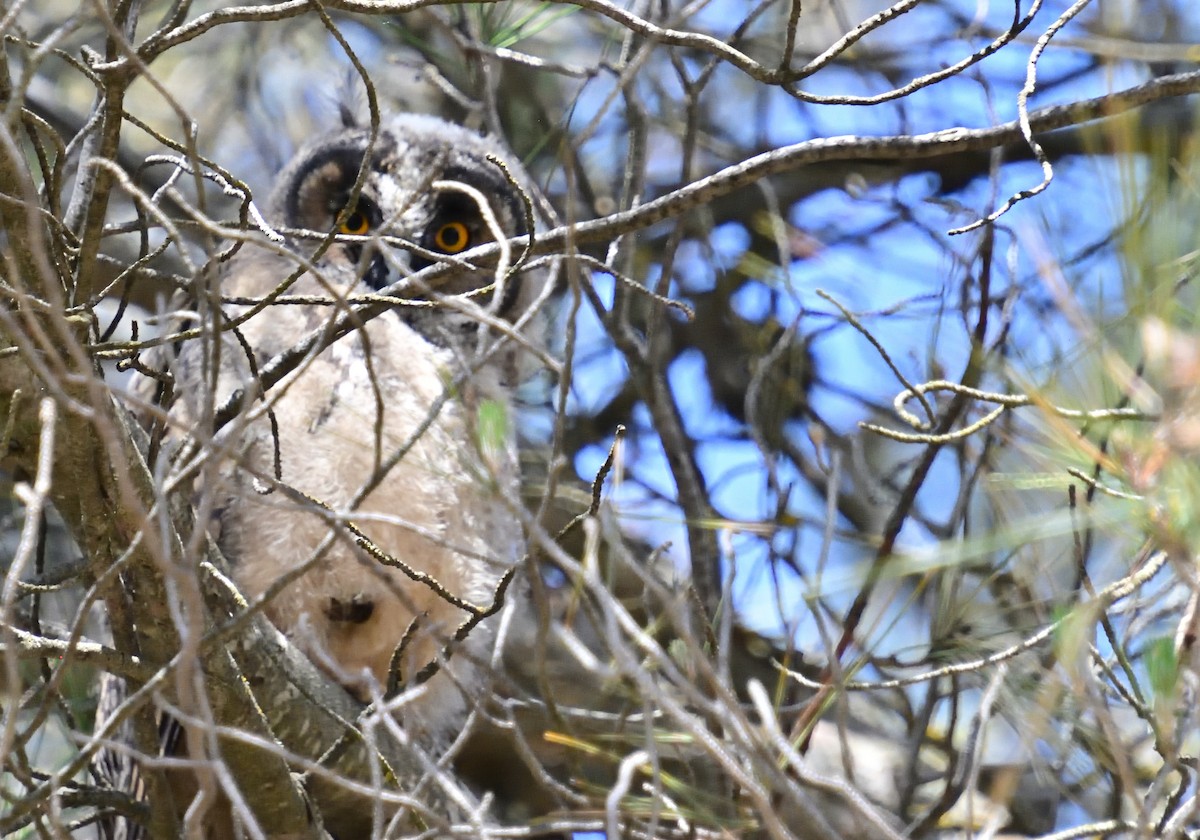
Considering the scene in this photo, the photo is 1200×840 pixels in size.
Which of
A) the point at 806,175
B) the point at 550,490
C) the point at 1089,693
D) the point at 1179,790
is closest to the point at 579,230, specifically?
the point at 550,490

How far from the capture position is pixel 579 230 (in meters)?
1.38

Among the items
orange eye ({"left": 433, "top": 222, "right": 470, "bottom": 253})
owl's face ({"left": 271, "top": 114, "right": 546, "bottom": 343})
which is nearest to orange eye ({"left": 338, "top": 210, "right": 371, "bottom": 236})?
owl's face ({"left": 271, "top": 114, "right": 546, "bottom": 343})

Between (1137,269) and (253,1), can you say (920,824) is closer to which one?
(1137,269)

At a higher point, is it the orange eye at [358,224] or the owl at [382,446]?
the orange eye at [358,224]

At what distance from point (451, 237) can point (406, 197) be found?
22 centimetres

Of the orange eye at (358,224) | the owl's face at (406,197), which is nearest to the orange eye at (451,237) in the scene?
the owl's face at (406,197)

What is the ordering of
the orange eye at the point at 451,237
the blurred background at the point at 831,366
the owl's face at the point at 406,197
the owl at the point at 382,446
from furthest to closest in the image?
the orange eye at the point at 451,237 → the owl's face at the point at 406,197 → the owl at the point at 382,446 → the blurred background at the point at 831,366

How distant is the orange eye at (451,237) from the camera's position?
2.73 metres

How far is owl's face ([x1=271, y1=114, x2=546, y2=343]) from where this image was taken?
2.62m

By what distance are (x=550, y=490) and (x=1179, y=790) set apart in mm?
751

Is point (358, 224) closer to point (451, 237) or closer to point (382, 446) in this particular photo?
point (451, 237)

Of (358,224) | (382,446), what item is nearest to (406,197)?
(358,224)

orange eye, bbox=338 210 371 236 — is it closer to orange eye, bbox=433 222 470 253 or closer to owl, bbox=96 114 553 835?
owl, bbox=96 114 553 835

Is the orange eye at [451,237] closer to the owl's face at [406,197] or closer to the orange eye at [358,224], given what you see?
the owl's face at [406,197]
